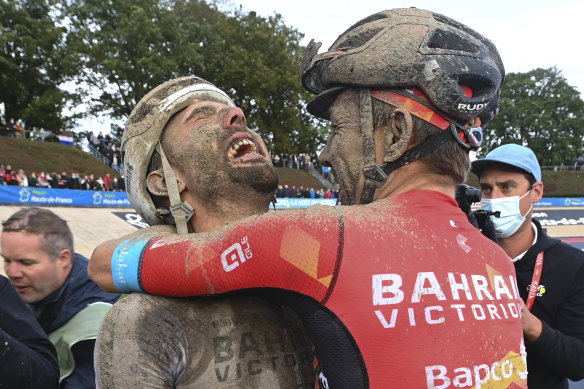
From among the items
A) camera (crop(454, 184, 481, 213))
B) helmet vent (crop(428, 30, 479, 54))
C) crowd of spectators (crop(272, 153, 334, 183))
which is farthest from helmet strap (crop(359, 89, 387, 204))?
crowd of spectators (crop(272, 153, 334, 183))

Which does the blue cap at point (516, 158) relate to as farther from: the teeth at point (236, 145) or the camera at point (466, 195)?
the teeth at point (236, 145)

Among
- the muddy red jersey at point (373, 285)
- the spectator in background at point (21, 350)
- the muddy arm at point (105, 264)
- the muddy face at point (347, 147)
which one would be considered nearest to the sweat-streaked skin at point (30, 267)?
the spectator in background at point (21, 350)

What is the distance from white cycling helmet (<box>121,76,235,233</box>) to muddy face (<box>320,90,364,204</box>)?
83cm

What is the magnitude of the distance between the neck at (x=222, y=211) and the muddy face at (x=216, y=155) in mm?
31

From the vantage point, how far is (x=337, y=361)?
1506 millimetres

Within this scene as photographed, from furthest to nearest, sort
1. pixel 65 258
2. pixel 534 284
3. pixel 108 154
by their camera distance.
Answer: pixel 108 154 < pixel 65 258 < pixel 534 284

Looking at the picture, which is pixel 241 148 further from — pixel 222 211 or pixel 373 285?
pixel 373 285

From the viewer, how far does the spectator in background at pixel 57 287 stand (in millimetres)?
3150

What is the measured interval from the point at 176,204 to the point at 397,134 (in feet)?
3.76

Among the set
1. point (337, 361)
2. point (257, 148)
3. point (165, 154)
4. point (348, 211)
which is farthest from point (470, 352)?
point (165, 154)

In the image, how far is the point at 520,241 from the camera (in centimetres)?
351

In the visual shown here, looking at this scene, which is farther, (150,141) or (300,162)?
(300,162)

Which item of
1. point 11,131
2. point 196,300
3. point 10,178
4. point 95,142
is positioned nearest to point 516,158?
point 196,300

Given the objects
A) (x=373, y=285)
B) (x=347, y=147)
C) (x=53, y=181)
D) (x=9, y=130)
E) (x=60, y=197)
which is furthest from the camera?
(x=9, y=130)
